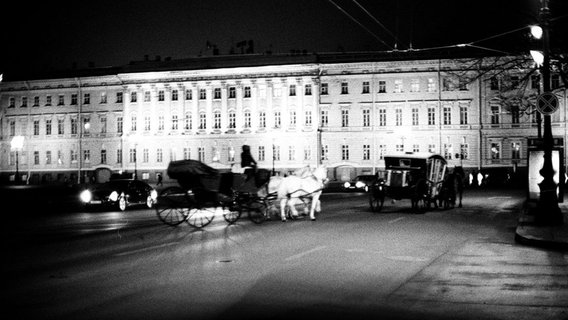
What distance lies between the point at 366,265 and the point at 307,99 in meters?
76.4

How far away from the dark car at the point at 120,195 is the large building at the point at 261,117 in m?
52.4

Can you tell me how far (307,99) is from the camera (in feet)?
289

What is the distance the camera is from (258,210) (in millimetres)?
21109

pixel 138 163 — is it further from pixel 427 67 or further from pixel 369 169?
pixel 427 67

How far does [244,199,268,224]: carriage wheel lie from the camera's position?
68.6 feet

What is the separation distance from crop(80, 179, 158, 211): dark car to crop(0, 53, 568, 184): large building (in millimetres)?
52350

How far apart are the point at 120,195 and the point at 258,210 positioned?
40.9 feet

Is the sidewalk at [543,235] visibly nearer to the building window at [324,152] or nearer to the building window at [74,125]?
the building window at [324,152]

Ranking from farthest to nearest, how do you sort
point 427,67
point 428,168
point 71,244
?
point 427,67 < point 428,168 < point 71,244

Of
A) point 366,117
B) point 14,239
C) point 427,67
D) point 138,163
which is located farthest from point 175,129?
point 14,239

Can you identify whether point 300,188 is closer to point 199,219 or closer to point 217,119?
point 199,219

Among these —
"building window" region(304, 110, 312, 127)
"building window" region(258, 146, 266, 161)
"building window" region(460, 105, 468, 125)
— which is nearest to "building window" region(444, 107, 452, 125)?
"building window" region(460, 105, 468, 125)

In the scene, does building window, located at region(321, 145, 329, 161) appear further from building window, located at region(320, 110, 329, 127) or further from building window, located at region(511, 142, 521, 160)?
building window, located at region(511, 142, 521, 160)

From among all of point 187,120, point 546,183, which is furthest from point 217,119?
point 546,183
